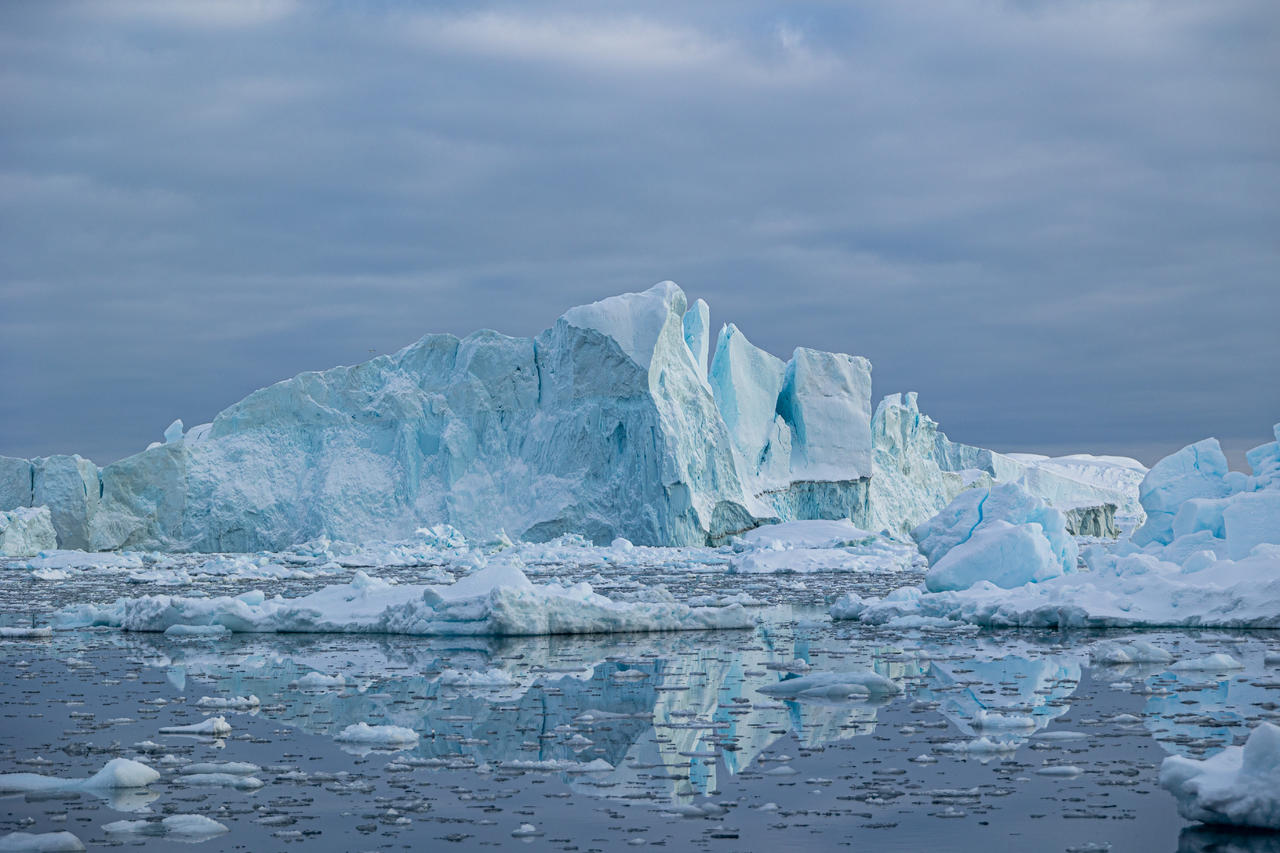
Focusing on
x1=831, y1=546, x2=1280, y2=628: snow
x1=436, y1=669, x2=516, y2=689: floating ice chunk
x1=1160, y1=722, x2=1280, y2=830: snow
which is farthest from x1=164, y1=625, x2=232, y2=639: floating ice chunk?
x1=1160, y1=722, x2=1280, y2=830: snow

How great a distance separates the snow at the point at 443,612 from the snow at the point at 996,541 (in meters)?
3.02

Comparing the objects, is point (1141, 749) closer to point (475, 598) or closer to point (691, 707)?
point (691, 707)

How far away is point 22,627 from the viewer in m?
12.2

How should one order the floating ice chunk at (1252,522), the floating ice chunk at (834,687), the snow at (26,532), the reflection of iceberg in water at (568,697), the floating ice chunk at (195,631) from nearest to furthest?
the reflection of iceberg in water at (568,697) < the floating ice chunk at (834,687) < the floating ice chunk at (195,631) < the floating ice chunk at (1252,522) < the snow at (26,532)

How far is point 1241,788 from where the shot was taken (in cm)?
434

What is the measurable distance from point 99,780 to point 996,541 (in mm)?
10710

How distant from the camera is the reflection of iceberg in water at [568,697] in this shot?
5754mm

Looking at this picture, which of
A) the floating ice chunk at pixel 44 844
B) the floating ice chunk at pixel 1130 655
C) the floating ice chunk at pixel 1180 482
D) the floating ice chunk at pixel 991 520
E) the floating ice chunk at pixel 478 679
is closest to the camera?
the floating ice chunk at pixel 44 844

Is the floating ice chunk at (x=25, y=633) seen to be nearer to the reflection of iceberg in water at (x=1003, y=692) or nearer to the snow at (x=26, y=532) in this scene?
the reflection of iceberg in water at (x=1003, y=692)

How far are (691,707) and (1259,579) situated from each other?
7145mm

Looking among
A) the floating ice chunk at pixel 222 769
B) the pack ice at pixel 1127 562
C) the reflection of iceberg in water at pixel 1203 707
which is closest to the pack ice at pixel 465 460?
the pack ice at pixel 1127 562

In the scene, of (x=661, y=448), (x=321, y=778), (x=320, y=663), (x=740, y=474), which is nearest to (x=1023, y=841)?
(x=321, y=778)

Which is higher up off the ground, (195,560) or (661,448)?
(661,448)

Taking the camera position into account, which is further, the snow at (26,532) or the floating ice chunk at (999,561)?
the snow at (26,532)
